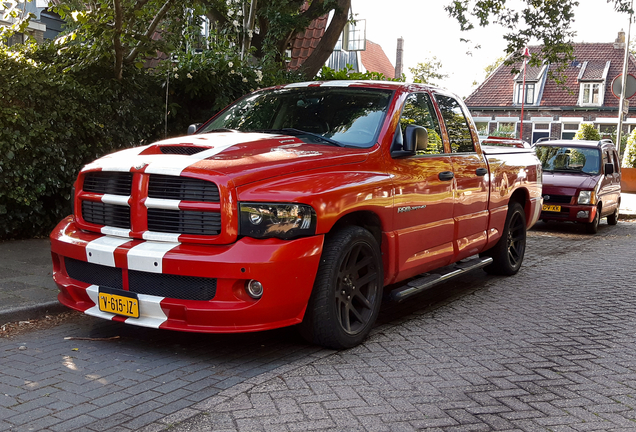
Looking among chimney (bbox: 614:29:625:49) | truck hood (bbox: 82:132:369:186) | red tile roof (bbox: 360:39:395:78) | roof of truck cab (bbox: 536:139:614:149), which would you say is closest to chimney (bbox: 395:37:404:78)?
red tile roof (bbox: 360:39:395:78)

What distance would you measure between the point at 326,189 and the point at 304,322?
3.04 ft

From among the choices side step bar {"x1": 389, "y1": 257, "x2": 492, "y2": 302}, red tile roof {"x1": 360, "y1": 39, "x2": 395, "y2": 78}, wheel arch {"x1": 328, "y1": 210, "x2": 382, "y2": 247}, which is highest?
red tile roof {"x1": 360, "y1": 39, "x2": 395, "y2": 78}

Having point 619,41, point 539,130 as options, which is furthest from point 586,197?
point 619,41

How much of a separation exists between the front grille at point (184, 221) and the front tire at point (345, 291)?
0.78 metres

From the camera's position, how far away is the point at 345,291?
15.7 feet

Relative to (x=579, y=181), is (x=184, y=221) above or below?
above

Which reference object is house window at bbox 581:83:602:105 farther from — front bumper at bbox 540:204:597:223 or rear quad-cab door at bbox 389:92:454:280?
rear quad-cab door at bbox 389:92:454:280

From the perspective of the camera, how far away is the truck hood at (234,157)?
171 inches

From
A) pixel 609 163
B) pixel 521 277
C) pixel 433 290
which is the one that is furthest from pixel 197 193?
pixel 609 163

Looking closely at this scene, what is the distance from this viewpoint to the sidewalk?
5375 millimetres

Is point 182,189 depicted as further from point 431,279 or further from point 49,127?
point 49,127

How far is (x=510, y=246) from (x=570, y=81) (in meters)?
43.2

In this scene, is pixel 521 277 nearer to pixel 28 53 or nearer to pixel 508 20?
pixel 28 53

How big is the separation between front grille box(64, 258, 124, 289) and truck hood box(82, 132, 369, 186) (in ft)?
2.23
